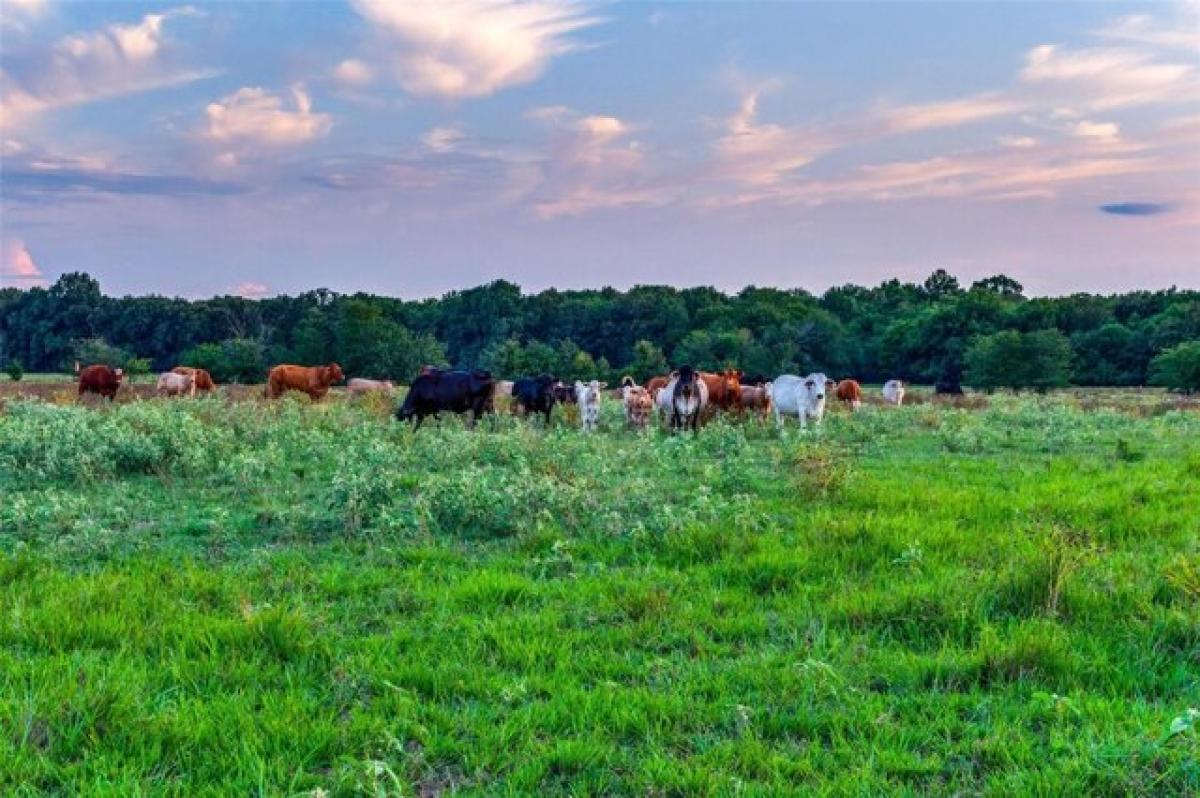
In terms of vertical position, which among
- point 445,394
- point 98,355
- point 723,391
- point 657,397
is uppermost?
point 98,355

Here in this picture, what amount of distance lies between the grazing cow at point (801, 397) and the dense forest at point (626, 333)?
142 ft

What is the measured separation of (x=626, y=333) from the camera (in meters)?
92.2

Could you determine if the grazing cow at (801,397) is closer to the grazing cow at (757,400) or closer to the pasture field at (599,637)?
the grazing cow at (757,400)

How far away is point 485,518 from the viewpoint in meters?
8.48

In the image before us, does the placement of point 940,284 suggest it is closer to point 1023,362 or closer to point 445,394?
point 1023,362

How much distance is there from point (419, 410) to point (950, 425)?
11984 millimetres

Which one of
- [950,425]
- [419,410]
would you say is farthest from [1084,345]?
[419,410]

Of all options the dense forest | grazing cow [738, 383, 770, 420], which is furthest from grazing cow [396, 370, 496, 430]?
the dense forest

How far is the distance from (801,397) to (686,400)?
9.60 feet

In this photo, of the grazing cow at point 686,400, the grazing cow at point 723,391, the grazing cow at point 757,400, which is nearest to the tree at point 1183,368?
the grazing cow at point 757,400

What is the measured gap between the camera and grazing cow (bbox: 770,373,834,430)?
19859mm

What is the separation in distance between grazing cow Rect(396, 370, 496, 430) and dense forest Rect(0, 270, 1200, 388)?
47.3 metres

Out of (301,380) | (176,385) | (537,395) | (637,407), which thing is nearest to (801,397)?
(637,407)

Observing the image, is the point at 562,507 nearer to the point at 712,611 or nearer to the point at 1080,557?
the point at 712,611
